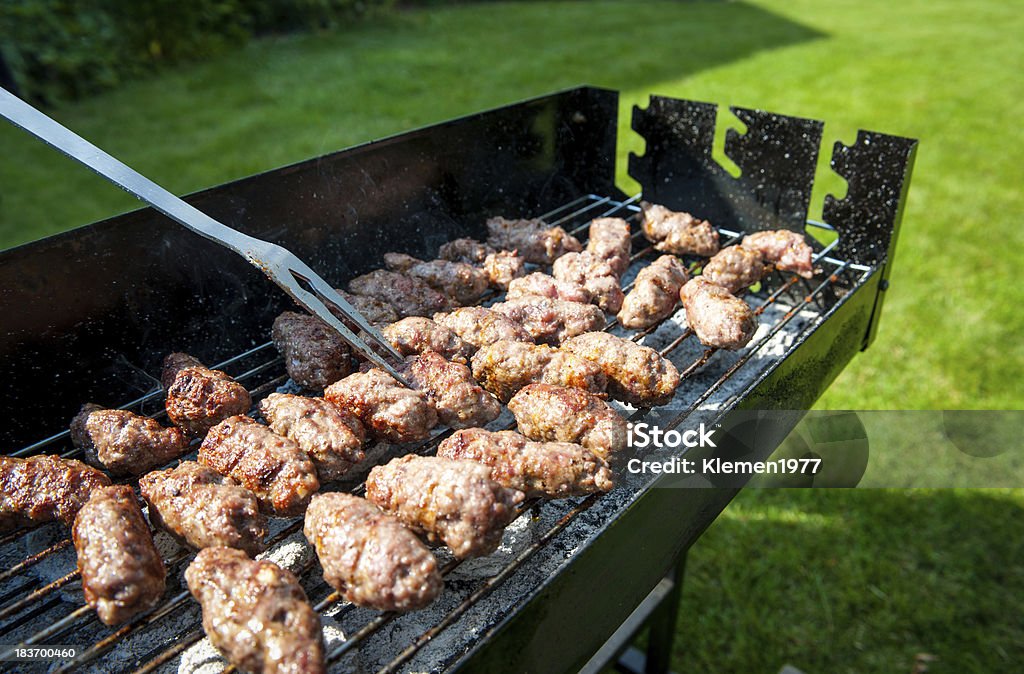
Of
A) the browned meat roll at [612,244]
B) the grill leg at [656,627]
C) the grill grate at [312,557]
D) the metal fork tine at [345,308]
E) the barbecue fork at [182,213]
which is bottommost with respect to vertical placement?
the grill leg at [656,627]

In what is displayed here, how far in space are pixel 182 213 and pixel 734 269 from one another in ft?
7.05

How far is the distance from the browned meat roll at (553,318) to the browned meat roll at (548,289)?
0.37 feet

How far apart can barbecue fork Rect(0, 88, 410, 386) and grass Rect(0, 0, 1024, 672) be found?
8.38 feet

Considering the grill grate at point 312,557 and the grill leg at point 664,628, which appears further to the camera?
the grill leg at point 664,628

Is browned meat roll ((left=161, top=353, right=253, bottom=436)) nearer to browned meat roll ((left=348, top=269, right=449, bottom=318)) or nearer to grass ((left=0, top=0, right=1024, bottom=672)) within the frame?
browned meat roll ((left=348, top=269, right=449, bottom=318))

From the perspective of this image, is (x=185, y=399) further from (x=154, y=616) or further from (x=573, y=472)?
(x=573, y=472)

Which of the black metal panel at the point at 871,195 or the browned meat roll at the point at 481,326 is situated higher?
the black metal panel at the point at 871,195

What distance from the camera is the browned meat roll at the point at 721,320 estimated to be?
8.66 ft

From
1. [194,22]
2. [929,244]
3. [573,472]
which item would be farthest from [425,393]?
[194,22]

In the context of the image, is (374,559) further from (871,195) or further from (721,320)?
(871,195)

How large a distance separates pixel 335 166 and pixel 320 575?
5.44ft

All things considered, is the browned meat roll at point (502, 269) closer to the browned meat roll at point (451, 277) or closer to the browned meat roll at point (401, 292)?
the browned meat roll at point (451, 277)

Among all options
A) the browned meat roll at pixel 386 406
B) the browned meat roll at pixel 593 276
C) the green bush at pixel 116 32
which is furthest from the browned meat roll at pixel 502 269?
the green bush at pixel 116 32

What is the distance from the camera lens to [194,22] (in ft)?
38.9
